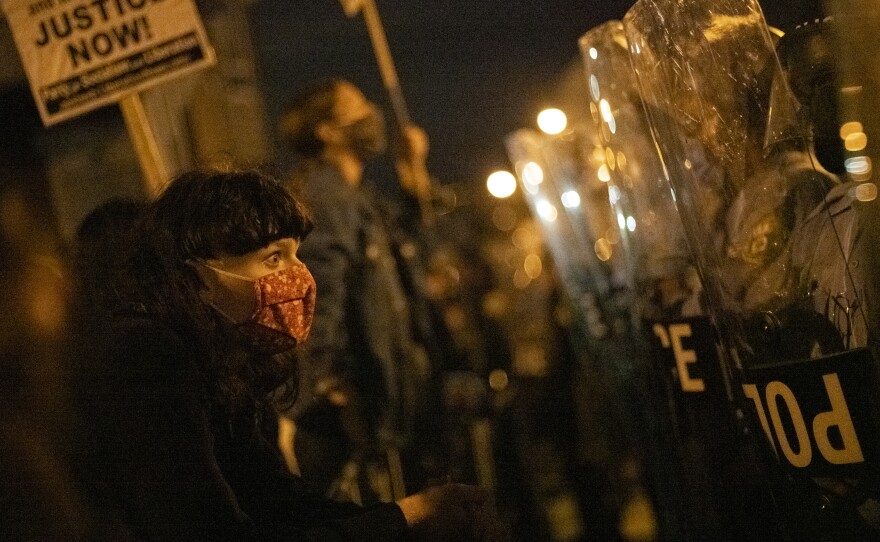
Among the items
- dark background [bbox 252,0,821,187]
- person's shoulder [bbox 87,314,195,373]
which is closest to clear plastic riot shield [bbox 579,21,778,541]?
person's shoulder [bbox 87,314,195,373]

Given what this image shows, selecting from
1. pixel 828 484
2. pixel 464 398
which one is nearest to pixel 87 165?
pixel 464 398

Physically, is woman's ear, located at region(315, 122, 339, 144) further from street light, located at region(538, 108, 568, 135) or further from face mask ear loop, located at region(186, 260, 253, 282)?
street light, located at region(538, 108, 568, 135)

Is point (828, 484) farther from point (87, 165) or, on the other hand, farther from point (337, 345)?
point (87, 165)

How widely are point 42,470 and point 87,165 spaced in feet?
12.5

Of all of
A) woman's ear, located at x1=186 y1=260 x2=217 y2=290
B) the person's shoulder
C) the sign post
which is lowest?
the person's shoulder

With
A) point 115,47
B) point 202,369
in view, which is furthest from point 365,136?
point 202,369

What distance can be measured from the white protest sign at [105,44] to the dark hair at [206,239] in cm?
116

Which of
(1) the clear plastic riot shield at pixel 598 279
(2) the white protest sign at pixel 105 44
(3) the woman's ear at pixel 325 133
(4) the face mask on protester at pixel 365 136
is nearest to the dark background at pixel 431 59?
(1) the clear plastic riot shield at pixel 598 279

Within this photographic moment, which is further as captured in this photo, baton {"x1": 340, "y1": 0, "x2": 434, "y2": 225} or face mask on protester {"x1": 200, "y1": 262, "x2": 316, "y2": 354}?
baton {"x1": 340, "y1": 0, "x2": 434, "y2": 225}

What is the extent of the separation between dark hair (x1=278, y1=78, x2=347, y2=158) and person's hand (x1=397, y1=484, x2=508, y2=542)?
1854 millimetres

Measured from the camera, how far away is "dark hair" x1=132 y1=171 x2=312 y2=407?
180 cm

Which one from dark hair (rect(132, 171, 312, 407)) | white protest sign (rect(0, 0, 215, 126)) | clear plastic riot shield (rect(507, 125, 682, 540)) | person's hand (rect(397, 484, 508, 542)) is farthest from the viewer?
clear plastic riot shield (rect(507, 125, 682, 540))

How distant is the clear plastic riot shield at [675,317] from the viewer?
8.84 feet

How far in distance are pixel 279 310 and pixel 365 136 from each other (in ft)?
6.25
